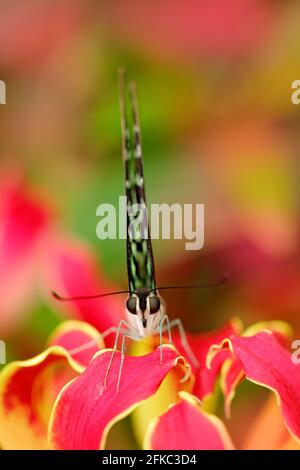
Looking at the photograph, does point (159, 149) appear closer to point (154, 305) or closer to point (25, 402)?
point (154, 305)

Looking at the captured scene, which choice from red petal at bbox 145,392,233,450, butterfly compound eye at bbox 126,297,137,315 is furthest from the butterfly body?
red petal at bbox 145,392,233,450

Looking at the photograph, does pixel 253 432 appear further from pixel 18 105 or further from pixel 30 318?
pixel 18 105

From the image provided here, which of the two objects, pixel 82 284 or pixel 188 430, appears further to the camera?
pixel 82 284

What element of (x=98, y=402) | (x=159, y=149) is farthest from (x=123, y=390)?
(x=159, y=149)

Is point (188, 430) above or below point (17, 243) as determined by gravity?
below
